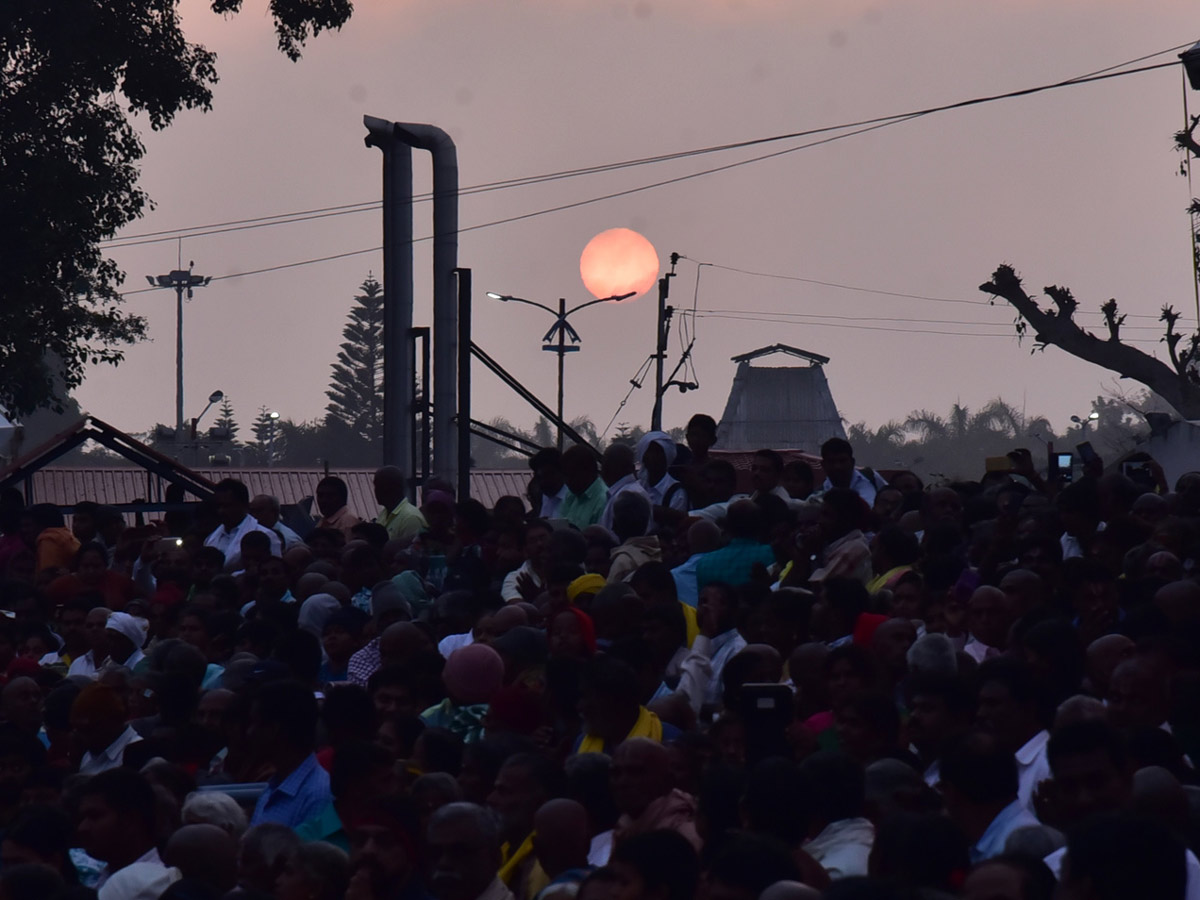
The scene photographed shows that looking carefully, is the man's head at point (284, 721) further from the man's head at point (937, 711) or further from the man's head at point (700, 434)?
the man's head at point (700, 434)

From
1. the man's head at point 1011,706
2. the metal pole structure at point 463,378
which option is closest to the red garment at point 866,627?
the man's head at point 1011,706

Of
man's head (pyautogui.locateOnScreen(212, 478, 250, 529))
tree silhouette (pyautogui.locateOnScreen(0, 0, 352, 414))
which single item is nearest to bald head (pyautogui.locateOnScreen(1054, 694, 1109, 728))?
man's head (pyautogui.locateOnScreen(212, 478, 250, 529))

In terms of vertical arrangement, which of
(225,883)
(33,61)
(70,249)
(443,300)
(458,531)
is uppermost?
(33,61)

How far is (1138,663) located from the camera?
6.14 metres

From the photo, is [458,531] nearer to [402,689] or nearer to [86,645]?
[86,645]

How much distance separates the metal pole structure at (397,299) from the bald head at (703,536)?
6333 millimetres


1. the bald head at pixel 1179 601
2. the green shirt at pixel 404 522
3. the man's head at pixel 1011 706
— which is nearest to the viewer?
the man's head at pixel 1011 706

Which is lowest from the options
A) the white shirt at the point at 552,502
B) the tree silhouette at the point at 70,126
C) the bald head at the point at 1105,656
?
the bald head at the point at 1105,656

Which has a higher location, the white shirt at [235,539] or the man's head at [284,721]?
the white shirt at [235,539]

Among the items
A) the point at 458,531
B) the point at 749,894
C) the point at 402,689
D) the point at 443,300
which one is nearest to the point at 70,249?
the point at 443,300

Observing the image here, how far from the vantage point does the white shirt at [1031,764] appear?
19.2 ft

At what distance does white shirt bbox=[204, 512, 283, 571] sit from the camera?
39.1 feet

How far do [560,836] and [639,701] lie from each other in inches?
48.6

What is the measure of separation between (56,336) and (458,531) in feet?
41.1
